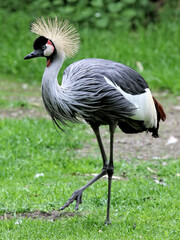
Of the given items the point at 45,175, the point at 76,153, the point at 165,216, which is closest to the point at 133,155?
the point at 76,153

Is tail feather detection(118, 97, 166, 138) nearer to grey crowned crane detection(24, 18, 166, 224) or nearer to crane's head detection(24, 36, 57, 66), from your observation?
grey crowned crane detection(24, 18, 166, 224)

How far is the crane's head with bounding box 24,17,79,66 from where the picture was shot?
11.5 ft

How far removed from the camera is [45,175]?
15.8 feet

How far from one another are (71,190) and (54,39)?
5.04ft

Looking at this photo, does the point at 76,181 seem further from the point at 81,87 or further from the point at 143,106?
the point at 81,87

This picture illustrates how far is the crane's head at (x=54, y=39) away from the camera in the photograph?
3520mm

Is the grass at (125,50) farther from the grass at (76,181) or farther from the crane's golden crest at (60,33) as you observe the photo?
the crane's golden crest at (60,33)

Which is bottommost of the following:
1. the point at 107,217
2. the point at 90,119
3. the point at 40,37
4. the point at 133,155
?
the point at 133,155

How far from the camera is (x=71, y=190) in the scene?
435 centimetres

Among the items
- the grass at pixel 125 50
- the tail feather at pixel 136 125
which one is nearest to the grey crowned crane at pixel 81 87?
the tail feather at pixel 136 125

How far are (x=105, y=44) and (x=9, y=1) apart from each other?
2.94 metres

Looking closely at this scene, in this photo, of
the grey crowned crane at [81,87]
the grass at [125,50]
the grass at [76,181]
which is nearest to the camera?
the grey crowned crane at [81,87]

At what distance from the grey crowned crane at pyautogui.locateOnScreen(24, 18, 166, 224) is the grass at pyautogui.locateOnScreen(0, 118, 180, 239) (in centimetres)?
22

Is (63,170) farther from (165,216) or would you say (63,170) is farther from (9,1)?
(9,1)
